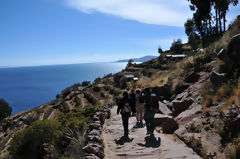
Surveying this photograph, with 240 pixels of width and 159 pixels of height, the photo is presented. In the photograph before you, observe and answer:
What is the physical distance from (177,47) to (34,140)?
2606 inches

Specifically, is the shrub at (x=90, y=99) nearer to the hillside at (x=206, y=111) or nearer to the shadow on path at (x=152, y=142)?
the hillside at (x=206, y=111)

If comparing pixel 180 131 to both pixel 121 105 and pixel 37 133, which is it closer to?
pixel 121 105

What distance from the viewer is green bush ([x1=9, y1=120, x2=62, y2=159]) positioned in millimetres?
11102

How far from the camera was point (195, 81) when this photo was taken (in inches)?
572

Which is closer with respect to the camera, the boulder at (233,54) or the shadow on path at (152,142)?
the shadow on path at (152,142)

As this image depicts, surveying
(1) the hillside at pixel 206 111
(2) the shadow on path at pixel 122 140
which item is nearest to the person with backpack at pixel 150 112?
(2) the shadow on path at pixel 122 140

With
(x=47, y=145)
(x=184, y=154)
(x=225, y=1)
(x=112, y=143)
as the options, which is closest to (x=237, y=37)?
(x=184, y=154)

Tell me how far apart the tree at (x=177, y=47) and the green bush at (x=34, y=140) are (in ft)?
201

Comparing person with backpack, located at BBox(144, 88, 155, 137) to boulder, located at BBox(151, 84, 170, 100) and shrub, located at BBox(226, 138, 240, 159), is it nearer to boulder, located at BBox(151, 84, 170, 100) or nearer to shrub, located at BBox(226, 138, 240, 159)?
shrub, located at BBox(226, 138, 240, 159)

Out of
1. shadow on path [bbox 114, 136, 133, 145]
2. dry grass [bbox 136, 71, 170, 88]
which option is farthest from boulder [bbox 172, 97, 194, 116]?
dry grass [bbox 136, 71, 170, 88]

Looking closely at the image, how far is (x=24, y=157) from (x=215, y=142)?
9.98 m

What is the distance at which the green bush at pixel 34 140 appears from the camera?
1110 cm

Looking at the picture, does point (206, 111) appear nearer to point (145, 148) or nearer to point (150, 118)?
point (150, 118)

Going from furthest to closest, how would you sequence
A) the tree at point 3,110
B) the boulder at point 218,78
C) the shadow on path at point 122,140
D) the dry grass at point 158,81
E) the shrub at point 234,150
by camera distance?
the tree at point 3,110 < the dry grass at point 158,81 < the boulder at point 218,78 < the shadow on path at point 122,140 < the shrub at point 234,150
